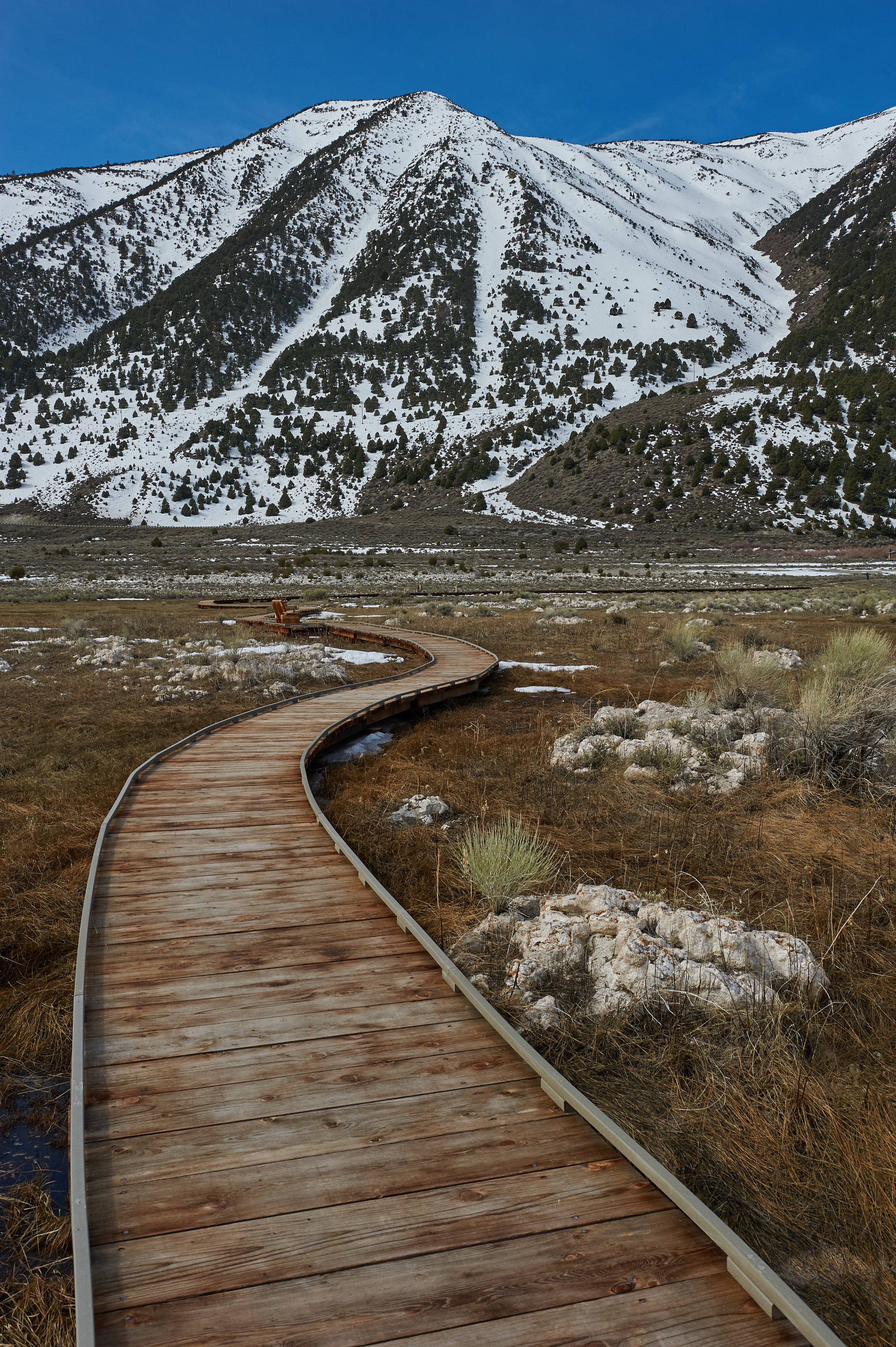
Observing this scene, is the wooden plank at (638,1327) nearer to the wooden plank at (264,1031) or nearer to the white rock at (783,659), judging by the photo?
the wooden plank at (264,1031)

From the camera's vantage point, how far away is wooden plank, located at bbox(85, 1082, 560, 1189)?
103 inches

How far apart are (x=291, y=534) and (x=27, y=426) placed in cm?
6027

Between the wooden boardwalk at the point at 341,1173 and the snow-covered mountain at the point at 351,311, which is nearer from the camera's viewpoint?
the wooden boardwalk at the point at 341,1173

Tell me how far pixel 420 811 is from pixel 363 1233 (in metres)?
4.65

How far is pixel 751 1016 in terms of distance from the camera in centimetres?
376

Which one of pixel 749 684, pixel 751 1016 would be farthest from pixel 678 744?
pixel 751 1016

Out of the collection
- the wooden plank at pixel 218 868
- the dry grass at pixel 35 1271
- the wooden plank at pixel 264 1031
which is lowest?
the dry grass at pixel 35 1271

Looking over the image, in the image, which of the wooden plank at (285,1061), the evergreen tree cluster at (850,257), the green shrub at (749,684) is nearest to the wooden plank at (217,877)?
the wooden plank at (285,1061)

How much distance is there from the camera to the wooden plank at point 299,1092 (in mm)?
2850

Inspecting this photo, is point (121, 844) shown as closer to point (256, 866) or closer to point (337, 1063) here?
point (256, 866)

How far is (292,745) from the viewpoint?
345 inches

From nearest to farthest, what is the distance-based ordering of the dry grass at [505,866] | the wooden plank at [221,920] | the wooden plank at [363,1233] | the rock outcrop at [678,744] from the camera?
the wooden plank at [363,1233] → the wooden plank at [221,920] → the dry grass at [505,866] → the rock outcrop at [678,744]

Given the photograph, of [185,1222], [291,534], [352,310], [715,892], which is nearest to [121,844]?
[185,1222]

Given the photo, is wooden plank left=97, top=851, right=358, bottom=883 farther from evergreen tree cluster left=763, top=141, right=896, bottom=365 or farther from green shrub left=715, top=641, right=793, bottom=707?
evergreen tree cluster left=763, top=141, right=896, bottom=365
